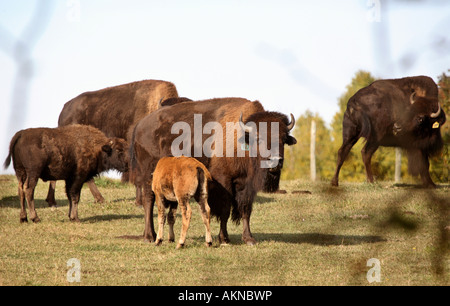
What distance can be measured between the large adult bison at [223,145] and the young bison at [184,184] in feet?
1.49

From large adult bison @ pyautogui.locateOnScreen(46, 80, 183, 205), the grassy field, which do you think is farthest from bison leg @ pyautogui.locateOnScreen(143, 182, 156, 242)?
large adult bison @ pyautogui.locateOnScreen(46, 80, 183, 205)

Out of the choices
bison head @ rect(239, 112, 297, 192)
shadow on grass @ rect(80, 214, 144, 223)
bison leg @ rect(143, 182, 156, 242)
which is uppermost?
bison head @ rect(239, 112, 297, 192)

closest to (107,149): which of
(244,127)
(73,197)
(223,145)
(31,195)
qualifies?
(73,197)

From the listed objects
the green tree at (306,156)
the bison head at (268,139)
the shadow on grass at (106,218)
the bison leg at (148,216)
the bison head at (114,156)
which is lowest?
the green tree at (306,156)

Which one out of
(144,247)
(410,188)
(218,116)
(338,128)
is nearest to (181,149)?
(218,116)

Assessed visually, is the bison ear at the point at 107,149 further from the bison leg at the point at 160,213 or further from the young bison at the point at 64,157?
the bison leg at the point at 160,213

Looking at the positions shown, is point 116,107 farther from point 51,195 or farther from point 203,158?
point 203,158

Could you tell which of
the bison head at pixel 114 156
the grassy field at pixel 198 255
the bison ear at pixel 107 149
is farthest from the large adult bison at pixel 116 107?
the grassy field at pixel 198 255

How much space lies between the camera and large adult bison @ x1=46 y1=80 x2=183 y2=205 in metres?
14.9

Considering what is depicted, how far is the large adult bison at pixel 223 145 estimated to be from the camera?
8.55 m

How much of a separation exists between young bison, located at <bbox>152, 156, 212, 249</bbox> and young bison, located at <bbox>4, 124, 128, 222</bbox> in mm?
4127

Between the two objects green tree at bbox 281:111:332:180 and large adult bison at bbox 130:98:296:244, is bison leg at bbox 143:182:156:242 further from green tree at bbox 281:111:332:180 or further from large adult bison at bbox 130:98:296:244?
green tree at bbox 281:111:332:180

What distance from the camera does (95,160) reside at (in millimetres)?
13109
